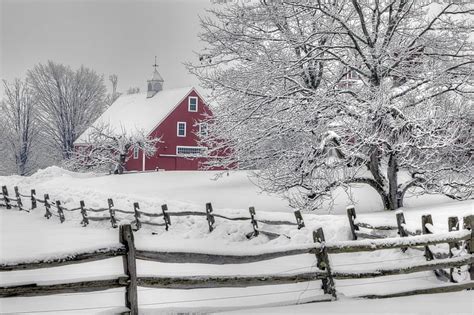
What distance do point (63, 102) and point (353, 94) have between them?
144 ft

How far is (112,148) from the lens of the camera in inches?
1767

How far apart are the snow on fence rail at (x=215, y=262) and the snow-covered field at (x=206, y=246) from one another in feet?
0.37

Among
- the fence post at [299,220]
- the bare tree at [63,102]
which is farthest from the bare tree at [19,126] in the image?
the fence post at [299,220]

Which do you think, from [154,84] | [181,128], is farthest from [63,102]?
[181,128]

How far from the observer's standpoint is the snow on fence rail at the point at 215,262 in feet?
18.8

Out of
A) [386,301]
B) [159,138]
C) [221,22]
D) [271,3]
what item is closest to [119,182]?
[159,138]

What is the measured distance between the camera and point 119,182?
33250 mm

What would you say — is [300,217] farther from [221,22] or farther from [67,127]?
[67,127]

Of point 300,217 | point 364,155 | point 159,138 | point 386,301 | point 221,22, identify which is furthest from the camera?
point 159,138

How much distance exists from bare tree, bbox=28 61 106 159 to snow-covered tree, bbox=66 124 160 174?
802 cm

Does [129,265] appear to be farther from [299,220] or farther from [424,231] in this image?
[299,220]

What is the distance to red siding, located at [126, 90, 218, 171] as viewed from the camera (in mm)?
44938

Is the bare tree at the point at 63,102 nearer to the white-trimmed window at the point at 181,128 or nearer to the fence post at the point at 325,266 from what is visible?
the white-trimmed window at the point at 181,128

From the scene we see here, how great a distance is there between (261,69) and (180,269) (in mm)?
8389
